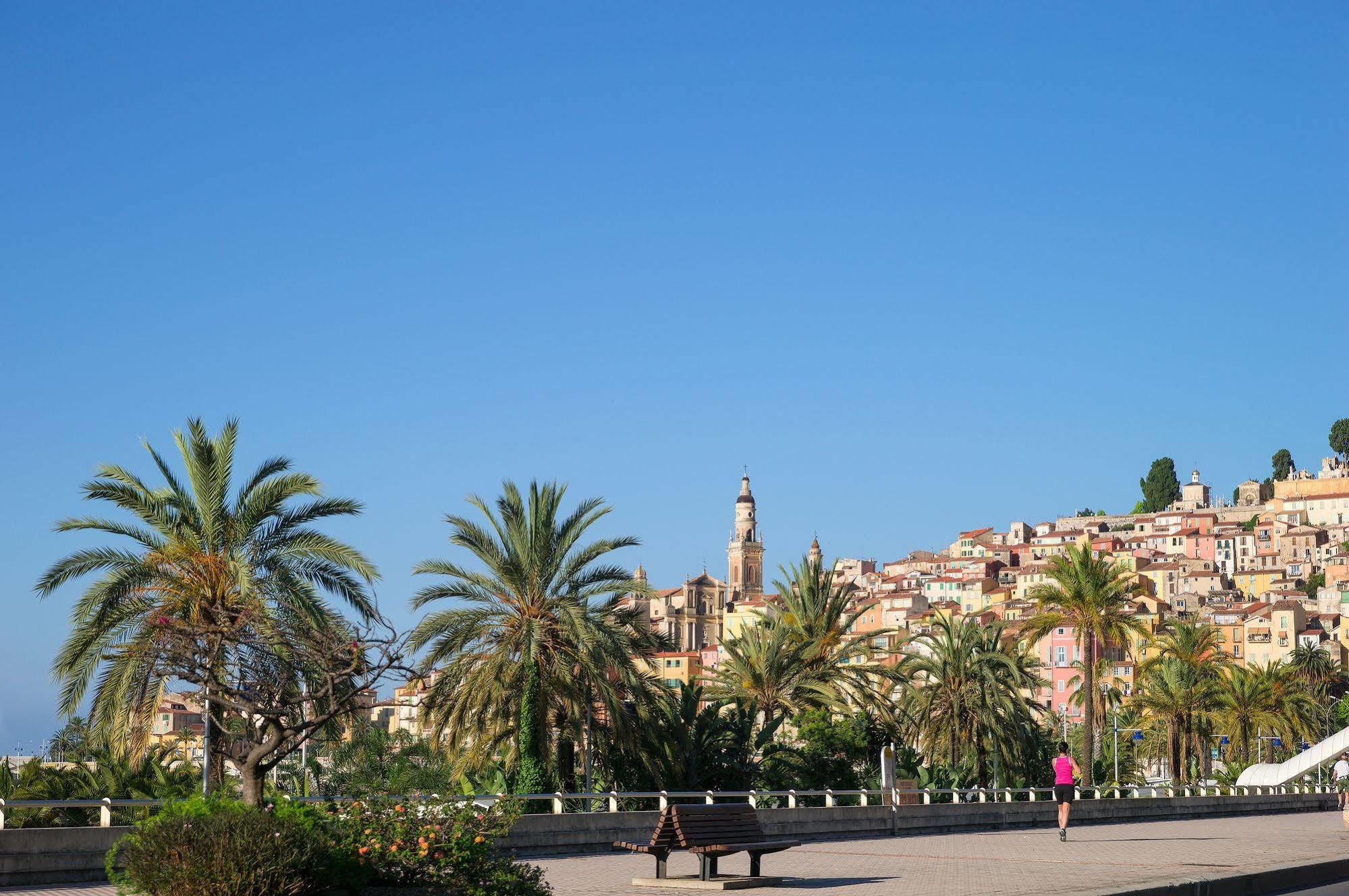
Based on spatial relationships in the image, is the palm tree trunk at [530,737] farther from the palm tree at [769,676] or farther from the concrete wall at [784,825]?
Result: the palm tree at [769,676]

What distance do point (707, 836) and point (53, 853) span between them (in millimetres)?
6095

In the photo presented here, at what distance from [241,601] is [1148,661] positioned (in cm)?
4887

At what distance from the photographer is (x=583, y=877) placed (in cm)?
1609

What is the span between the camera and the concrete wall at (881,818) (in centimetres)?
1984

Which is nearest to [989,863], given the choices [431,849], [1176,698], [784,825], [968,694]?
[784,825]

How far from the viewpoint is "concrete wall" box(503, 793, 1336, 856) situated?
19.8 metres

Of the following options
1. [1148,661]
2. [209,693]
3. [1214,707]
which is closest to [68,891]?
[209,693]

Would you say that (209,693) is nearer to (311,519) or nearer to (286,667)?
(286,667)

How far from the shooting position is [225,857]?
9914mm

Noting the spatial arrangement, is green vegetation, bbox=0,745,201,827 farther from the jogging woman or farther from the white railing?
the jogging woman

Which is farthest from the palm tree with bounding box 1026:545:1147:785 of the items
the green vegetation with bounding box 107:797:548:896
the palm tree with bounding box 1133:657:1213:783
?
the green vegetation with bounding box 107:797:548:896

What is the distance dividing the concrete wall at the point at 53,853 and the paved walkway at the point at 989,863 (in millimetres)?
271

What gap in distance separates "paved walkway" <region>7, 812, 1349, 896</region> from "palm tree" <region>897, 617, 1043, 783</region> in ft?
44.9

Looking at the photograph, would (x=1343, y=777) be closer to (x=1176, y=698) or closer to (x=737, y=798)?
(x=737, y=798)
